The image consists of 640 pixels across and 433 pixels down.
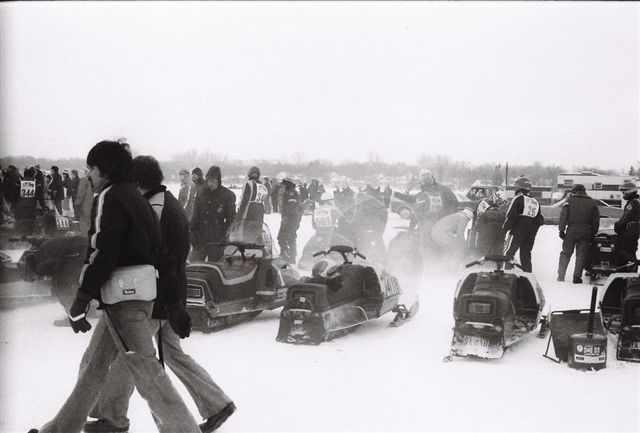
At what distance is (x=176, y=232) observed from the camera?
3.62 metres

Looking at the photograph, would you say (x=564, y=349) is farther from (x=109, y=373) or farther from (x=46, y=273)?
(x=46, y=273)

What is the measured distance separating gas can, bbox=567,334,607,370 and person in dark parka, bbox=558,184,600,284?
374 centimetres

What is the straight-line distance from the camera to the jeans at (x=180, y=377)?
3.42 meters

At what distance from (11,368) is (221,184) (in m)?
3.34

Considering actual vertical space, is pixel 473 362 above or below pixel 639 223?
below

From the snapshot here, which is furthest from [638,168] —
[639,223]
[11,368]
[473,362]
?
[11,368]

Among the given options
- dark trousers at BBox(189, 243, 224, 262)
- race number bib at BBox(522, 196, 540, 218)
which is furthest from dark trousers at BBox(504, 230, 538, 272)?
dark trousers at BBox(189, 243, 224, 262)

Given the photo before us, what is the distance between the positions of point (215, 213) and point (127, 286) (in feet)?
14.6

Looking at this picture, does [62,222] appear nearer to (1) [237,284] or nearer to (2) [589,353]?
(1) [237,284]

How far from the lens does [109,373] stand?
3410mm

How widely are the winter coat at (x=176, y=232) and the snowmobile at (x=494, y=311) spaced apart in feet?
8.14

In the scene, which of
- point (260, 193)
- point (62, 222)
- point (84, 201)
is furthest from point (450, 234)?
point (62, 222)

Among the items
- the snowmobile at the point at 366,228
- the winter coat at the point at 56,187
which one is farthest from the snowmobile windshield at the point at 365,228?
the winter coat at the point at 56,187

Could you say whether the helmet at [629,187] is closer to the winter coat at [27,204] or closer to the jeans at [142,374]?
the jeans at [142,374]
